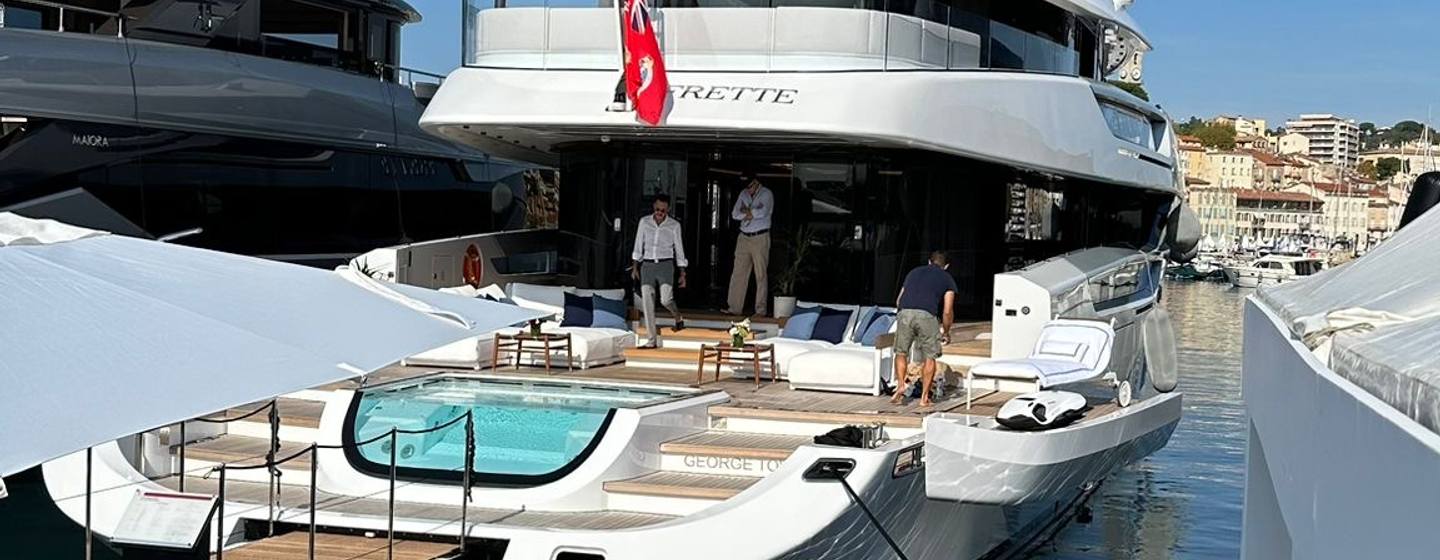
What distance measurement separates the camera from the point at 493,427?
10836 millimetres

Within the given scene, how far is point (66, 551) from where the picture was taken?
1300cm

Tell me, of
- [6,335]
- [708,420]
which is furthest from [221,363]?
[708,420]

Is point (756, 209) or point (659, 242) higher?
point (756, 209)

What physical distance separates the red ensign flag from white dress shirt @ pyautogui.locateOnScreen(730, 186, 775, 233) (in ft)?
9.38

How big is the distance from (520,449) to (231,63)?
13830 millimetres

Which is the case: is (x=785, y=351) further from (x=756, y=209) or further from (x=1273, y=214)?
(x=1273, y=214)

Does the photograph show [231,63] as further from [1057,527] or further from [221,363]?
[221,363]

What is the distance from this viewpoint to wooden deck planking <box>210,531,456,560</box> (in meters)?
9.04

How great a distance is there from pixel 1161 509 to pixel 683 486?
10.7 metres

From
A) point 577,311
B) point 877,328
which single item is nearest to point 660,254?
point 577,311

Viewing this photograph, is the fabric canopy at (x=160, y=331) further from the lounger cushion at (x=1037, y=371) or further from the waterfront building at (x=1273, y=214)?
the waterfront building at (x=1273, y=214)

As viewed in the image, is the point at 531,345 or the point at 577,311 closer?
the point at 531,345

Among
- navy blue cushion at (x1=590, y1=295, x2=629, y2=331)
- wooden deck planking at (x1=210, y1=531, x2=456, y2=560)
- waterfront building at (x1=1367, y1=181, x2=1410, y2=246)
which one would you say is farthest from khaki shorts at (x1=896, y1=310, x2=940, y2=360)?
waterfront building at (x1=1367, y1=181, x2=1410, y2=246)

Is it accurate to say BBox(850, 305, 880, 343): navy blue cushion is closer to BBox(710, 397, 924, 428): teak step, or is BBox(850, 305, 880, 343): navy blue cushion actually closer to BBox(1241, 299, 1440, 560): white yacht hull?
BBox(710, 397, 924, 428): teak step
